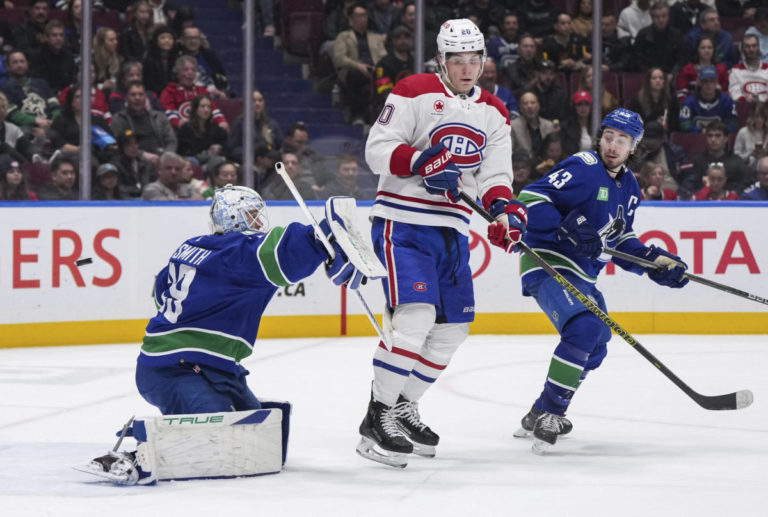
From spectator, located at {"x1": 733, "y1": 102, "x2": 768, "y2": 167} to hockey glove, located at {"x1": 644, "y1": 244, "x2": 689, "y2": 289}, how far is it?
3.36 meters

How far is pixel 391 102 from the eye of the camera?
3.68 metres

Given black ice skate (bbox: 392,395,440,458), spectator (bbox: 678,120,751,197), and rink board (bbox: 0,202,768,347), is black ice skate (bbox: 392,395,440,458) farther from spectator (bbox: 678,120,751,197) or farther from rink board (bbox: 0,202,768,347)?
spectator (bbox: 678,120,751,197)

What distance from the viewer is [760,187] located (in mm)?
7145

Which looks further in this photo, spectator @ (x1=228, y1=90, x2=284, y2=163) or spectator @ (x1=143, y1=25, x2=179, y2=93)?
spectator @ (x1=143, y1=25, x2=179, y2=93)

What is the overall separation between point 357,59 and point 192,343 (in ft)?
14.8

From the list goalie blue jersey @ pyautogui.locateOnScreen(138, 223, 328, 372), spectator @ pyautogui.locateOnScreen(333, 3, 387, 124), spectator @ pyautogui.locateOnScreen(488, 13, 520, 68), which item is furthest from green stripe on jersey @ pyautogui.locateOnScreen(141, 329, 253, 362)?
spectator @ pyautogui.locateOnScreen(488, 13, 520, 68)

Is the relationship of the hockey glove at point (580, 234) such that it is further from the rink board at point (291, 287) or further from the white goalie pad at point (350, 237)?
the rink board at point (291, 287)

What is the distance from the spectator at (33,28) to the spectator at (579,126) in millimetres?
3020

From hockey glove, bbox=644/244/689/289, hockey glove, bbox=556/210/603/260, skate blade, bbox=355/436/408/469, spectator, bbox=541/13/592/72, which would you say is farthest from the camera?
spectator, bbox=541/13/592/72

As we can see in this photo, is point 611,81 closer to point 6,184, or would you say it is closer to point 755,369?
point 755,369

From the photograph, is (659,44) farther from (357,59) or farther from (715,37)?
(357,59)

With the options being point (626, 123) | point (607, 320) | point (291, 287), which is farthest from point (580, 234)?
point (291, 287)

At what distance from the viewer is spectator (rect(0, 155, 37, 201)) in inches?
250

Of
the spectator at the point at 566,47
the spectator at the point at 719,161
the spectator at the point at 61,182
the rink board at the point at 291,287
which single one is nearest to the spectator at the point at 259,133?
the rink board at the point at 291,287
